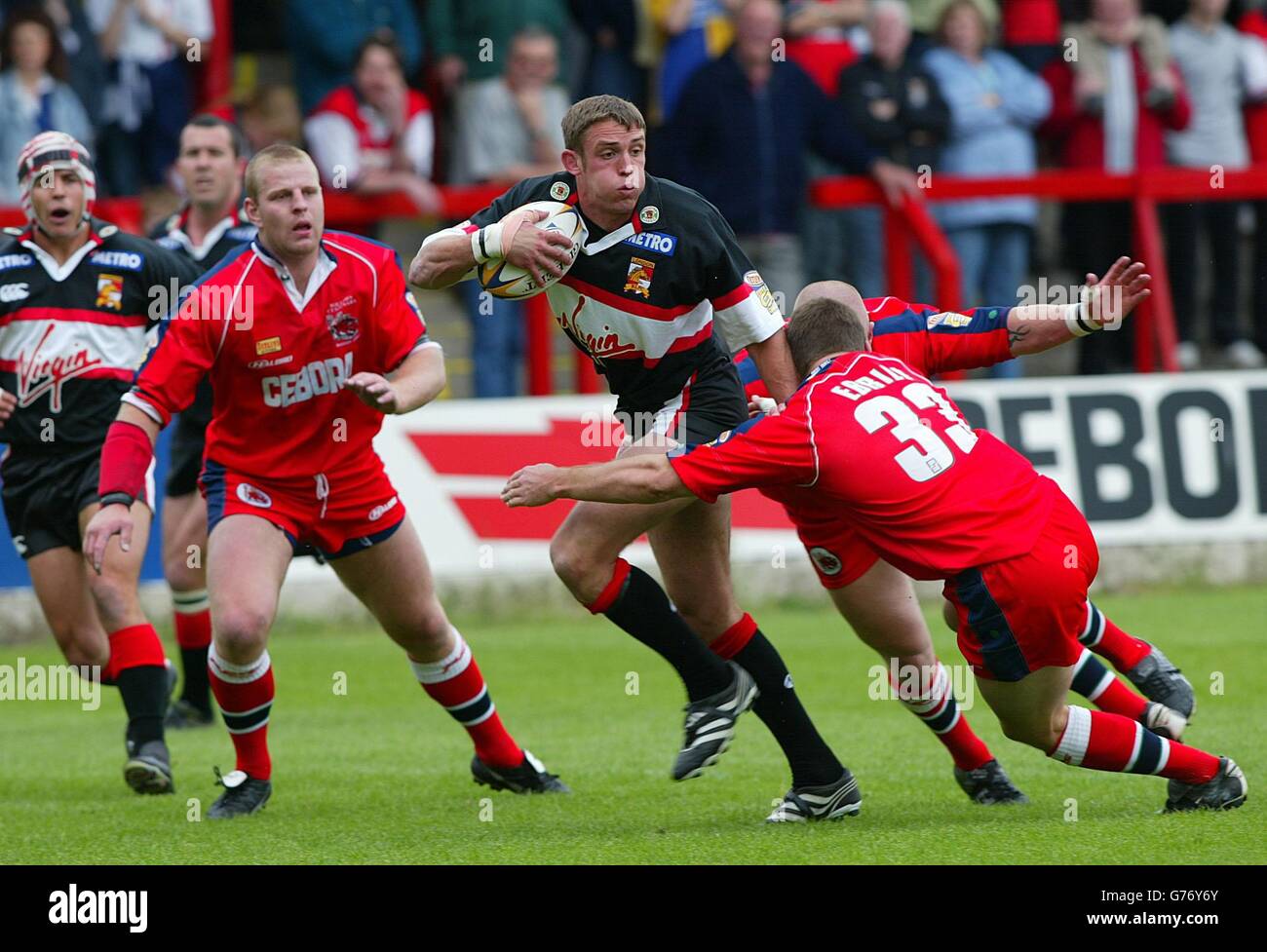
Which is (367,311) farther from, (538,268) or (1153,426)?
(1153,426)

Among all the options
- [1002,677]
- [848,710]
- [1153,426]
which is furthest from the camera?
[1153,426]

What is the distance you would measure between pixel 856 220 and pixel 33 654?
6.22m

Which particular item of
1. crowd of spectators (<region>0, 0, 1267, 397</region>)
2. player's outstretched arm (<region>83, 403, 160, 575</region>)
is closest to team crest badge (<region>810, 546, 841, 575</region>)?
player's outstretched arm (<region>83, 403, 160, 575</region>)

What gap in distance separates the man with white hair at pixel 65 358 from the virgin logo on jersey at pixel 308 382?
130 centimetres

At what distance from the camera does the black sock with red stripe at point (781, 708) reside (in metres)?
6.95

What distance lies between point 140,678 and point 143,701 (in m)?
0.10

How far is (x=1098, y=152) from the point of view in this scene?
1439 centimetres

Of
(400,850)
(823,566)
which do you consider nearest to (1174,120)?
(823,566)

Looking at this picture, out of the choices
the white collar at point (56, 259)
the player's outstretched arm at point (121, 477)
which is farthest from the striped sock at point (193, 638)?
the player's outstretched arm at point (121, 477)

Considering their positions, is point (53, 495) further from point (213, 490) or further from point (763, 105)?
point (763, 105)

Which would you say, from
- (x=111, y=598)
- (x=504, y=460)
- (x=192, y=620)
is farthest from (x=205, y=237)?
(x=504, y=460)

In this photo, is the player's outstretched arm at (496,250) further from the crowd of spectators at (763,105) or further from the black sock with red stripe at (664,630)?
the crowd of spectators at (763,105)

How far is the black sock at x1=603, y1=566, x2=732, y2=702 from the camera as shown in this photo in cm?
702

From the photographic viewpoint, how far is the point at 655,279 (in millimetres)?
6648
